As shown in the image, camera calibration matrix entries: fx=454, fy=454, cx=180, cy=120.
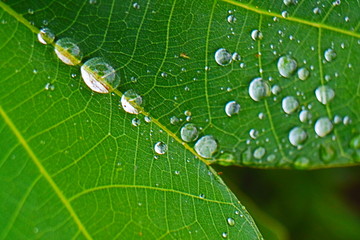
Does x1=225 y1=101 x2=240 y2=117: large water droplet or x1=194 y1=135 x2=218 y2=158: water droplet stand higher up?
x1=225 y1=101 x2=240 y2=117: large water droplet

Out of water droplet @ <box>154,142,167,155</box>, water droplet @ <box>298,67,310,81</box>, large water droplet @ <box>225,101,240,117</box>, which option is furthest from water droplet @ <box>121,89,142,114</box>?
water droplet @ <box>298,67,310,81</box>

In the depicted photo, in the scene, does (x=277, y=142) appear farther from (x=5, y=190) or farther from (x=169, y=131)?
(x=5, y=190)

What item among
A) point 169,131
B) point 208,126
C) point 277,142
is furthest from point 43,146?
point 277,142

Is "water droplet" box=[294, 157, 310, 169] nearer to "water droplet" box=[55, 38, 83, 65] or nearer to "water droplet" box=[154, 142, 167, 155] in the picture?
"water droplet" box=[154, 142, 167, 155]

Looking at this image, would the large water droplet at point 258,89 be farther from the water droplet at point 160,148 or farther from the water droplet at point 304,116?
the water droplet at point 160,148

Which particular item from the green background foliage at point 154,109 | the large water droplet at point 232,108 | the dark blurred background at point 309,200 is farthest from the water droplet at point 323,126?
the dark blurred background at point 309,200
